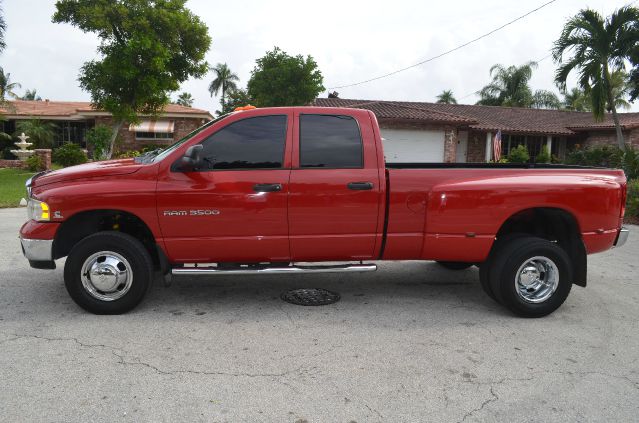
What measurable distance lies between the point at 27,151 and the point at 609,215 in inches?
1078

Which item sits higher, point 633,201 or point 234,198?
point 234,198

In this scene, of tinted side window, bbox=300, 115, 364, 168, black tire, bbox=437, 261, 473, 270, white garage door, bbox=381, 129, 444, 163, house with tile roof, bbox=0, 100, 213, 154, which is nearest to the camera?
tinted side window, bbox=300, 115, 364, 168

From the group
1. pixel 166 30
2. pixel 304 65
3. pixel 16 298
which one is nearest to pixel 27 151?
pixel 166 30

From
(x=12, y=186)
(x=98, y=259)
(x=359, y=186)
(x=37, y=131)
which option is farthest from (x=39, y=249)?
(x=37, y=131)

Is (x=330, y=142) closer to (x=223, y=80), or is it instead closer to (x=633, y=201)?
(x=633, y=201)

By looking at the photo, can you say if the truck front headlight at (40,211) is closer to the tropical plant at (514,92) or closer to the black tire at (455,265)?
the black tire at (455,265)

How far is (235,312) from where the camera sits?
4883 mm

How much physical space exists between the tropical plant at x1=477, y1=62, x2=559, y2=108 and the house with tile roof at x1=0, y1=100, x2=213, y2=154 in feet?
77.1

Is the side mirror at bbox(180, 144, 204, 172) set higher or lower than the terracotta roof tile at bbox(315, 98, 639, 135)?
lower

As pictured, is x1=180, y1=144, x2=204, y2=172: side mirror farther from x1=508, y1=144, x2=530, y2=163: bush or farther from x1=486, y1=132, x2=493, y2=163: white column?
x1=486, y1=132, x2=493, y2=163: white column

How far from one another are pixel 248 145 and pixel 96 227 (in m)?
1.72

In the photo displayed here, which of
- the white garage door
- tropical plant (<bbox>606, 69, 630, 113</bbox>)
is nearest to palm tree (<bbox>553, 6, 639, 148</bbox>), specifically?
tropical plant (<bbox>606, 69, 630, 113</bbox>)

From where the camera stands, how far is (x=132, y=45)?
21.4 meters

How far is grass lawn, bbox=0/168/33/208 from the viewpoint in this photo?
13.2 meters
